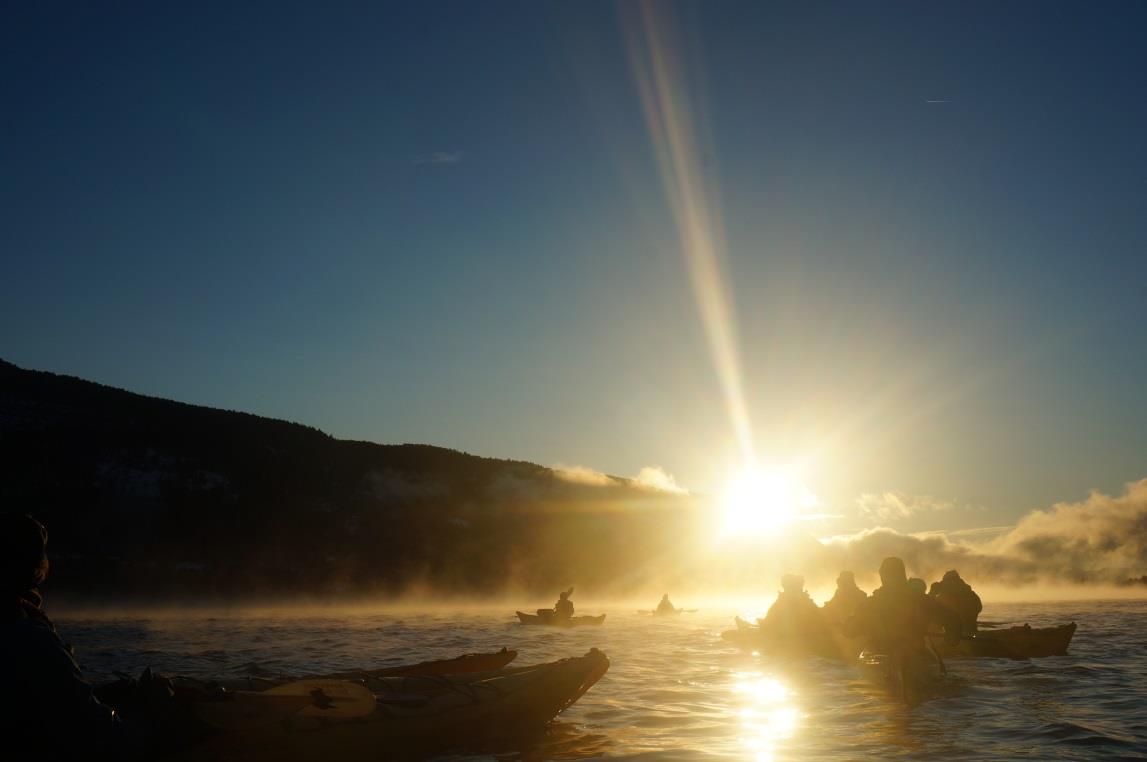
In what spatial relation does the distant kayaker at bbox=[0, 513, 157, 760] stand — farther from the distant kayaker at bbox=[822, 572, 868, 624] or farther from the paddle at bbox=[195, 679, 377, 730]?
the distant kayaker at bbox=[822, 572, 868, 624]

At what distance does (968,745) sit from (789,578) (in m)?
Result: 15.5

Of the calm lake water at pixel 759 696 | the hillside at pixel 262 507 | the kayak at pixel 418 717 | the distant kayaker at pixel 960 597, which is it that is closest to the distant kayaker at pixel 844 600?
the calm lake water at pixel 759 696

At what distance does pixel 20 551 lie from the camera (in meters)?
6.02

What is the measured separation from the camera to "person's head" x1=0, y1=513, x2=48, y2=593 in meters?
5.98

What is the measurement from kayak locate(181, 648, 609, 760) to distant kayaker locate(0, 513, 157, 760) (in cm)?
350

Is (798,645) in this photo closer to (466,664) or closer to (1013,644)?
(1013,644)

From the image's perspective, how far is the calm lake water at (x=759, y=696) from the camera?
1248 centimetres

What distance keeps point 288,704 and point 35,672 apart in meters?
5.21

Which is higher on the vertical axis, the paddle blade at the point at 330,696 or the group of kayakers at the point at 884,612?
the group of kayakers at the point at 884,612

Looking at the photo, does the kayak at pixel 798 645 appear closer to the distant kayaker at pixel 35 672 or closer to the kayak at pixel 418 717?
the kayak at pixel 418 717

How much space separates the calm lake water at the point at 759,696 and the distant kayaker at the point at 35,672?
6.88 m

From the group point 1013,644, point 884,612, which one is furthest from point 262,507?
point 884,612

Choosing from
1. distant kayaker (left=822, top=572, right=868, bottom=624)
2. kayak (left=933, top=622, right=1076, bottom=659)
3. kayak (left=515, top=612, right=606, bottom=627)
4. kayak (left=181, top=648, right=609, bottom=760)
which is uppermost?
distant kayaker (left=822, top=572, right=868, bottom=624)

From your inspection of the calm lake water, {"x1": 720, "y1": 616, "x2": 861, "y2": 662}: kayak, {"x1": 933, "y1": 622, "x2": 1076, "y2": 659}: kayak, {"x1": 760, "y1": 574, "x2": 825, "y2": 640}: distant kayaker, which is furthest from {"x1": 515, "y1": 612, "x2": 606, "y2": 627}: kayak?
{"x1": 933, "y1": 622, "x2": 1076, "y2": 659}: kayak
